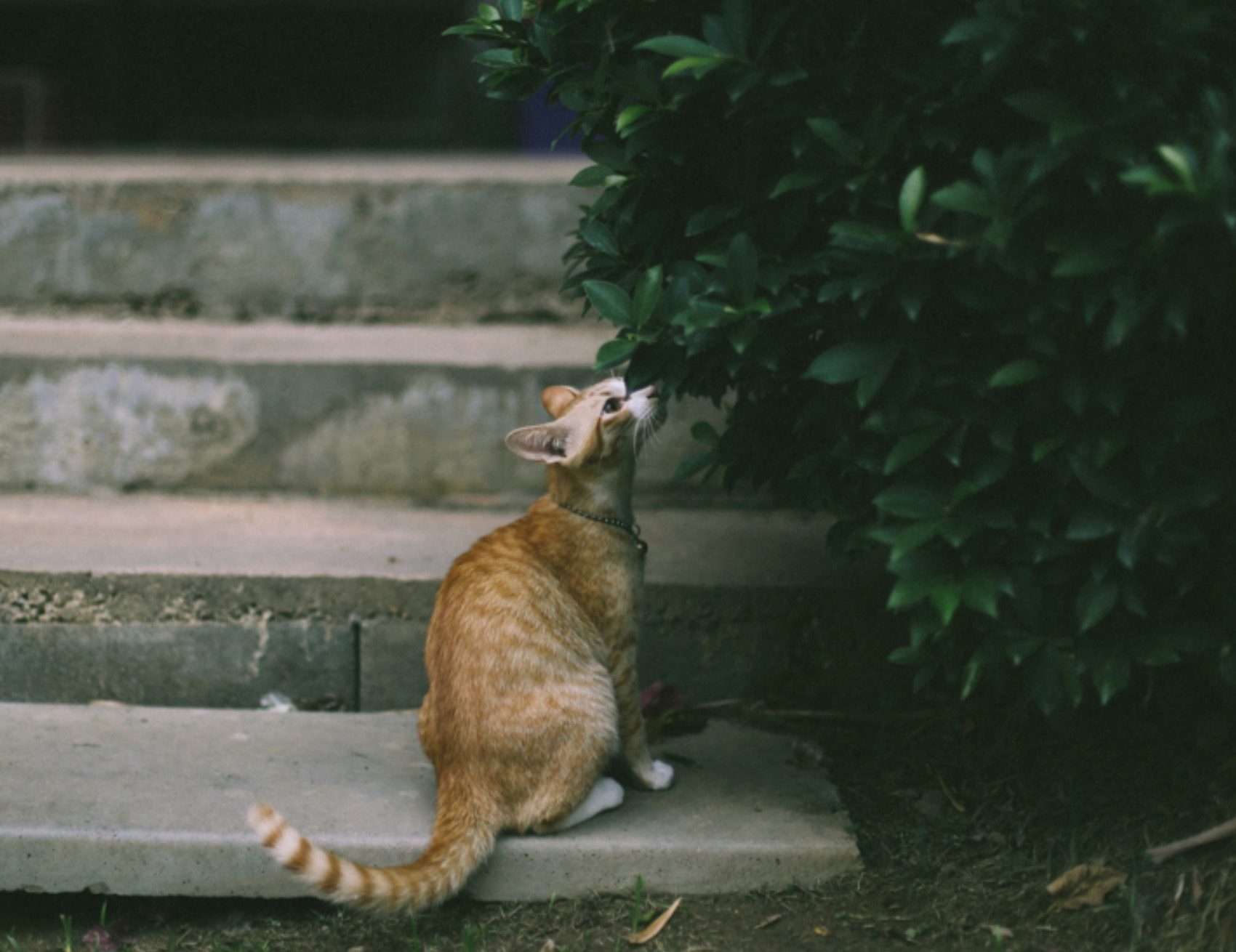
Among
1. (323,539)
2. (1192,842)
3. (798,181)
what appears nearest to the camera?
(798,181)

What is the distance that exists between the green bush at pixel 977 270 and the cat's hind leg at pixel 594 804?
0.73m

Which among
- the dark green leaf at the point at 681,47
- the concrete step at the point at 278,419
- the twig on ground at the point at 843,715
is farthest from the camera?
the concrete step at the point at 278,419

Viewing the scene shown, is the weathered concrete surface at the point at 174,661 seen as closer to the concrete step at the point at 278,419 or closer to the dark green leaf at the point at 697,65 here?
the concrete step at the point at 278,419

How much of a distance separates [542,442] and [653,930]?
1084 mm

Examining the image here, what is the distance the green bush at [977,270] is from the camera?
161 cm

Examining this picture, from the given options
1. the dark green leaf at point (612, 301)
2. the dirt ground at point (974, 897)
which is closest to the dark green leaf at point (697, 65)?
the dark green leaf at point (612, 301)

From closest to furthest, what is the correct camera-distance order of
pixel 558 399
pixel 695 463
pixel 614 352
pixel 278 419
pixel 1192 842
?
1. pixel 614 352
2. pixel 1192 842
3. pixel 695 463
4. pixel 558 399
5. pixel 278 419

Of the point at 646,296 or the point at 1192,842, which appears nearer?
the point at 646,296

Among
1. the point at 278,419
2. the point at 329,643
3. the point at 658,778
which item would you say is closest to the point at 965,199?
the point at 658,778

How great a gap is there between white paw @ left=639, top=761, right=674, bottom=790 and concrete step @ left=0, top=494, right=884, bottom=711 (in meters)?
0.46

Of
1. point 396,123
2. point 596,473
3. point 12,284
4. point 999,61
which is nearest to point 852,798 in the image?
point 596,473

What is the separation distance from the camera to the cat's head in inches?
97.2

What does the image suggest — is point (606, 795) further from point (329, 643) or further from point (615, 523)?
point (329, 643)

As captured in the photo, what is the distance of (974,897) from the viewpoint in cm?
221
